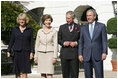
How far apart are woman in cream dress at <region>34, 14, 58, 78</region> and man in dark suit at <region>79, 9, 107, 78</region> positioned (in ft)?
2.00

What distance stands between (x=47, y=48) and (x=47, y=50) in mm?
39

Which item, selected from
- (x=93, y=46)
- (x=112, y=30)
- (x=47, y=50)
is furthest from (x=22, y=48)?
(x=112, y=30)

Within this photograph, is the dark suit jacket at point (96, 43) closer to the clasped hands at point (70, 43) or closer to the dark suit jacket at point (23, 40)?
the clasped hands at point (70, 43)

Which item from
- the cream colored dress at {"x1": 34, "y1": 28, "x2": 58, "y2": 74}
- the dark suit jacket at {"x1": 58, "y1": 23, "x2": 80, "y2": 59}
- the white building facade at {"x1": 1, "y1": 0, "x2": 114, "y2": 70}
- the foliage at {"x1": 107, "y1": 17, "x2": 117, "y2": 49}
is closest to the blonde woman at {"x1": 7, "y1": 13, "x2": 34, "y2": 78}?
the cream colored dress at {"x1": 34, "y1": 28, "x2": 58, "y2": 74}

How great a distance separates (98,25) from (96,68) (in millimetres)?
796

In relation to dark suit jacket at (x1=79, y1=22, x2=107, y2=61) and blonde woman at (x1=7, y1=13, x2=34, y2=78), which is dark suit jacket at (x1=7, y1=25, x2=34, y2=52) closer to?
blonde woman at (x1=7, y1=13, x2=34, y2=78)

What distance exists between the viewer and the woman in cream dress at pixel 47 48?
22.0ft

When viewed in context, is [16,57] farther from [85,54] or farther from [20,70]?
[85,54]

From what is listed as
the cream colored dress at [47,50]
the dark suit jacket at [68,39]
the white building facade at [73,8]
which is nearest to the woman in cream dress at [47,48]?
the cream colored dress at [47,50]

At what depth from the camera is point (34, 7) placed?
19531 millimetres

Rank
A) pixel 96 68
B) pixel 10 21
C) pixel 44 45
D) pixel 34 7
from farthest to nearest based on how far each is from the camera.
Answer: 1. pixel 34 7
2. pixel 10 21
3. pixel 44 45
4. pixel 96 68

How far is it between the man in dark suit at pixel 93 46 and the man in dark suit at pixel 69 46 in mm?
308

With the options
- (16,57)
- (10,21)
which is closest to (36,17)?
(10,21)

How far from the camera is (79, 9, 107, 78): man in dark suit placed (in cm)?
634
